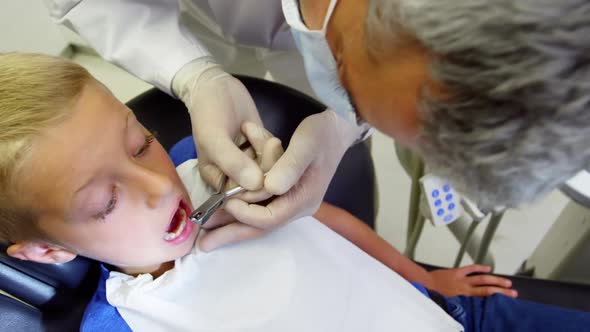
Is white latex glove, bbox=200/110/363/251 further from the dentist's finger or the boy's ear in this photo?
the boy's ear

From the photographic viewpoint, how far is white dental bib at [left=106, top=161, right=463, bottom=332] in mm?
839

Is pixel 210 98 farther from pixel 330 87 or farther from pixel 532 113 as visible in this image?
pixel 532 113

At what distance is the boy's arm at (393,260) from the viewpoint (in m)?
1.06

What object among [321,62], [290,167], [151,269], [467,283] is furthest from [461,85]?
[467,283]

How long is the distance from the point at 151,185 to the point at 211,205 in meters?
0.10

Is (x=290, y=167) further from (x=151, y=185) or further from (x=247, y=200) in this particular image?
(x=151, y=185)

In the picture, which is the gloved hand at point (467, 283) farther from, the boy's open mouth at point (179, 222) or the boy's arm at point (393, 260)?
the boy's open mouth at point (179, 222)

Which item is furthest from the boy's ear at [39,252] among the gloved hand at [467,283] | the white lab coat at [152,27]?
the gloved hand at [467,283]

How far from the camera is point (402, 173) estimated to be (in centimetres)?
195

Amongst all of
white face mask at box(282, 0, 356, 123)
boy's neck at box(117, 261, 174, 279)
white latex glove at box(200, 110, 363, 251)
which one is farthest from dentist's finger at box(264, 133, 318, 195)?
boy's neck at box(117, 261, 174, 279)

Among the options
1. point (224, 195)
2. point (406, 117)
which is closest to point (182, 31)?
point (224, 195)

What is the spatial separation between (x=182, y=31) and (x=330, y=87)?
0.54m

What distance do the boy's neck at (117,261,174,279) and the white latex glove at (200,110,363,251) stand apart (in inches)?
3.5

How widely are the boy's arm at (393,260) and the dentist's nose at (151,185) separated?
401 millimetres
